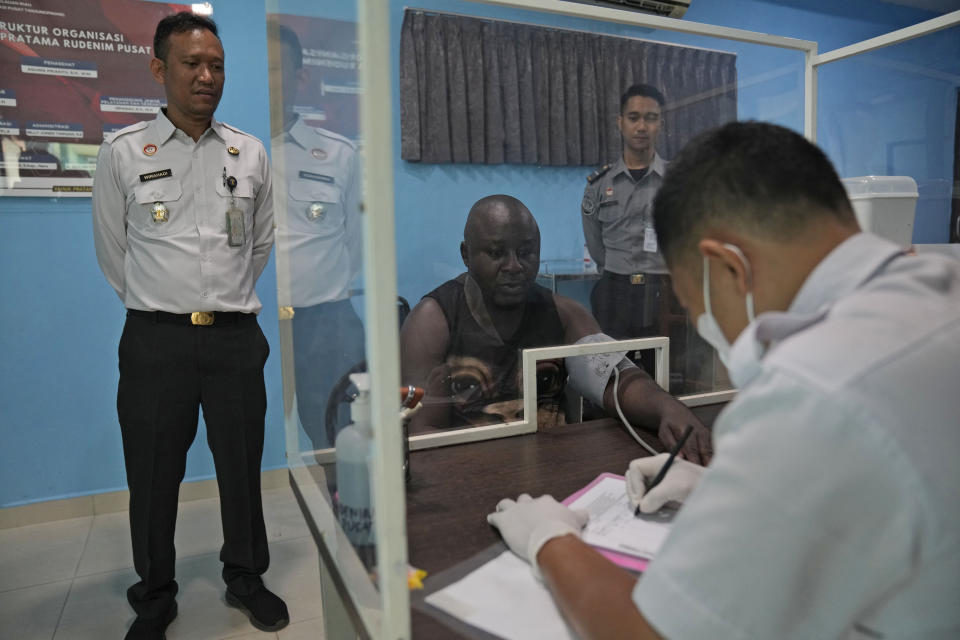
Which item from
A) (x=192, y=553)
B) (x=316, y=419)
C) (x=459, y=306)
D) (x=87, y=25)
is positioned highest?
(x=87, y=25)

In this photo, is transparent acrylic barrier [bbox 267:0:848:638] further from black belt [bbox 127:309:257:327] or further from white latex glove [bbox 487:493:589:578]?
black belt [bbox 127:309:257:327]

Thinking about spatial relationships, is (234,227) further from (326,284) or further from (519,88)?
(326,284)

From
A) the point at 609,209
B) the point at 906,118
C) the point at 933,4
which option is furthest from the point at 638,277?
the point at 933,4

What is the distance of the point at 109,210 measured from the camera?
1.81 metres

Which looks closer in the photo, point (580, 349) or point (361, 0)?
point (361, 0)

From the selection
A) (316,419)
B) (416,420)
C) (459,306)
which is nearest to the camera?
(316,419)

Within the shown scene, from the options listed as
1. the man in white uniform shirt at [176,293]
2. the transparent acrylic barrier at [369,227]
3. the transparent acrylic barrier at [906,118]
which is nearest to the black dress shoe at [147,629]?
the man in white uniform shirt at [176,293]

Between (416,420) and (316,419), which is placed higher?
(316,419)

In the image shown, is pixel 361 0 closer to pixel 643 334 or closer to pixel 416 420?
pixel 416 420

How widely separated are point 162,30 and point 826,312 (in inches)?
75.1

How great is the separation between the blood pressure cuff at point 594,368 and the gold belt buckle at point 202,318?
1.02 m

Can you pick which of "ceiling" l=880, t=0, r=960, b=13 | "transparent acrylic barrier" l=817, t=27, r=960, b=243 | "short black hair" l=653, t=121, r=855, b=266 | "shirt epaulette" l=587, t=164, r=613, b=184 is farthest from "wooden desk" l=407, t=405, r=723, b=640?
"ceiling" l=880, t=0, r=960, b=13

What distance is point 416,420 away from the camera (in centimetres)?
138

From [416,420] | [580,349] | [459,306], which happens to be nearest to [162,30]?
[459,306]
